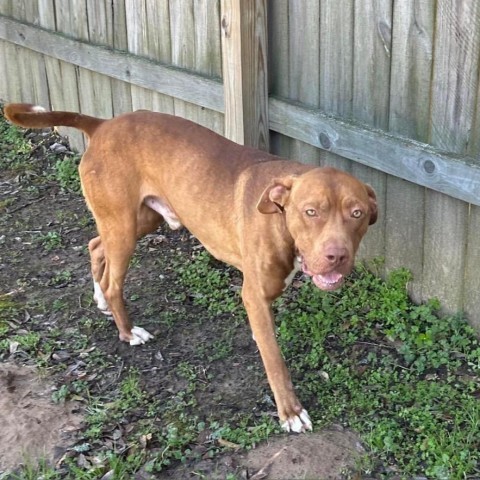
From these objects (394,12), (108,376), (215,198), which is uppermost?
(394,12)

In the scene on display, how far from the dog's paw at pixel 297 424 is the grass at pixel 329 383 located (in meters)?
0.06

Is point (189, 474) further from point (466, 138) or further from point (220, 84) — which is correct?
→ point (220, 84)

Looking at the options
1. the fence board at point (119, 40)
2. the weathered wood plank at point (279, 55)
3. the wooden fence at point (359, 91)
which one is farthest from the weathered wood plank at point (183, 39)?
the weathered wood plank at point (279, 55)

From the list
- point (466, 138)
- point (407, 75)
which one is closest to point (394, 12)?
point (407, 75)

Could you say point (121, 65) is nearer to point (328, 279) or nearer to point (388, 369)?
point (388, 369)

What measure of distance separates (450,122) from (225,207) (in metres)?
1.27

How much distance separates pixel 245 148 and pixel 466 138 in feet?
3.87

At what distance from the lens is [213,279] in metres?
5.62

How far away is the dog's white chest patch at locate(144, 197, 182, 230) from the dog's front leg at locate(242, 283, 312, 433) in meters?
0.84

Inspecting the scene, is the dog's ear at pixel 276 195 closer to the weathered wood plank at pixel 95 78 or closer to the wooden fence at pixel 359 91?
the wooden fence at pixel 359 91

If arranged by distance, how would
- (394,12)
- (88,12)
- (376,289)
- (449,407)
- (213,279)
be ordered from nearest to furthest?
(449,407) → (394,12) → (376,289) → (213,279) → (88,12)

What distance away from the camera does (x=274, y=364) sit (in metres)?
4.23

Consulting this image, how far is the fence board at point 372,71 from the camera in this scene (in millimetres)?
4680

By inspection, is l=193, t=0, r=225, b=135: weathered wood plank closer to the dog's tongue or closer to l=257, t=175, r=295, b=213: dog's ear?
l=257, t=175, r=295, b=213: dog's ear
